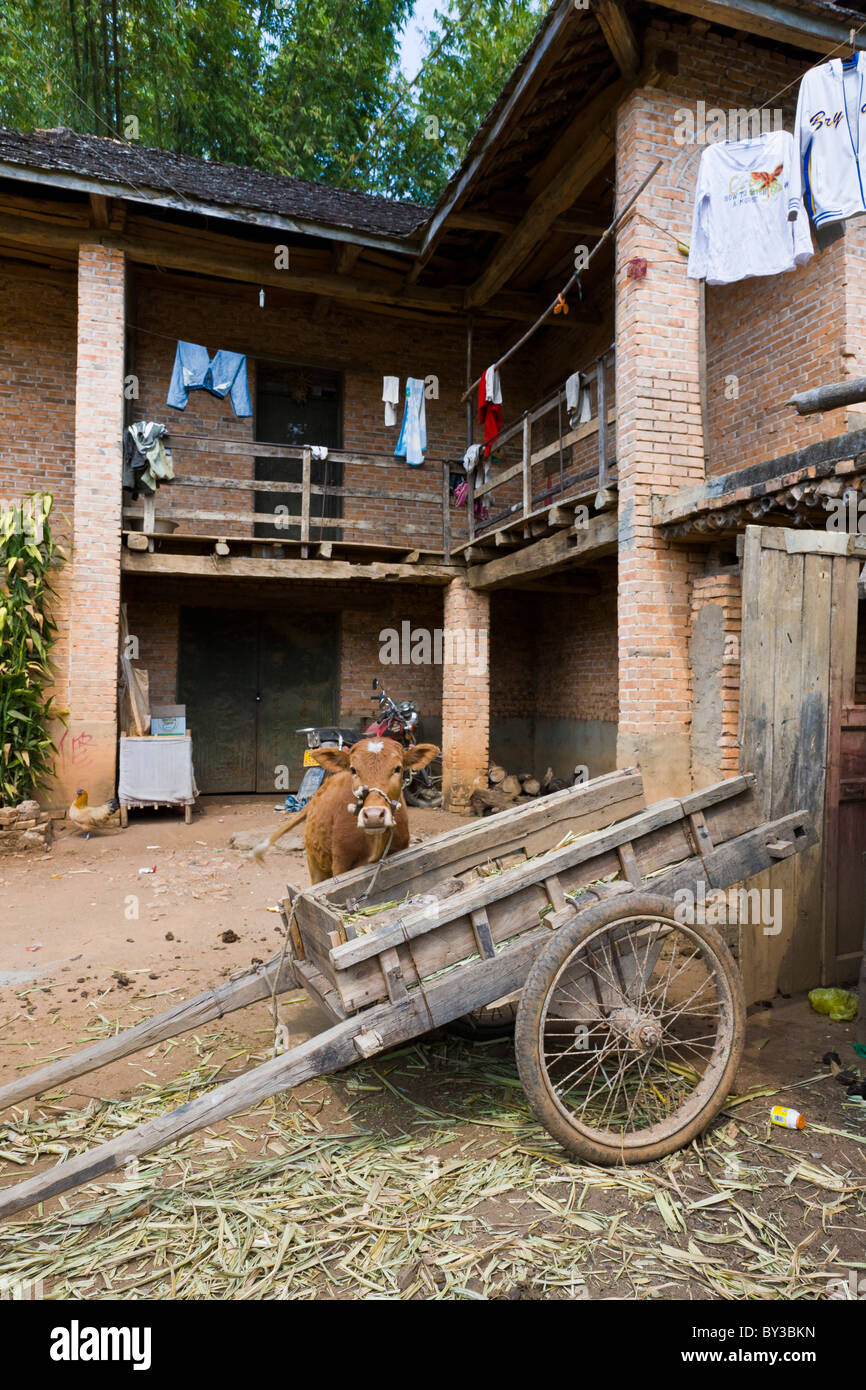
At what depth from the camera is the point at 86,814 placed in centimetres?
885

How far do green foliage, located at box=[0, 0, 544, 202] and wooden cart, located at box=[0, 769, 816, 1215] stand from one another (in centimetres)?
1727

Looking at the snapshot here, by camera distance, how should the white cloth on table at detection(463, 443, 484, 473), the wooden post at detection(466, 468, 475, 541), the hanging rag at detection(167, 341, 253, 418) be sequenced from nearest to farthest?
the hanging rag at detection(167, 341, 253, 418), the white cloth on table at detection(463, 443, 484, 473), the wooden post at detection(466, 468, 475, 541)

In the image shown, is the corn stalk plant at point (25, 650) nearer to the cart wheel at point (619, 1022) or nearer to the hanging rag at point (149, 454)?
the hanging rag at point (149, 454)

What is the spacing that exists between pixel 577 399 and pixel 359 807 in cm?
673

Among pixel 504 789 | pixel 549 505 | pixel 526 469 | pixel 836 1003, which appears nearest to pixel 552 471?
pixel 526 469

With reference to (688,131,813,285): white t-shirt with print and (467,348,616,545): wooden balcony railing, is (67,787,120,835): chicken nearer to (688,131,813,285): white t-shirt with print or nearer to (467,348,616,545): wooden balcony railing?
(467,348,616,545): wooden balcony railing

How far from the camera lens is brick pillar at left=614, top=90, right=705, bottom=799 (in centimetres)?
660

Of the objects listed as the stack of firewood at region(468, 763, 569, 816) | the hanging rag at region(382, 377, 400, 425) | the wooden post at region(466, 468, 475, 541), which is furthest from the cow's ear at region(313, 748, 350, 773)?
the hanging rag at region(382, 377, 400, 425)

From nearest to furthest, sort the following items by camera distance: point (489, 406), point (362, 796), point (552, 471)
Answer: point (362, 796)
point (489, 406)
point (552, 471)

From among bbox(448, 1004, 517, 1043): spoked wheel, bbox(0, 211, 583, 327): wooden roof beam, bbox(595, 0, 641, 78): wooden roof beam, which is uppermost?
bbox(0, 211, 583, 327): wooden roof beam

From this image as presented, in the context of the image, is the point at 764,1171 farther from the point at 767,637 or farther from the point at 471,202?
the point at 471,202

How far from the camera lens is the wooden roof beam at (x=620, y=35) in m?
6.32

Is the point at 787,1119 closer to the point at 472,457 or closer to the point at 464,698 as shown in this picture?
the point at 464,698

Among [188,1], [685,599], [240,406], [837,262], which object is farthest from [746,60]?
[188,1]
